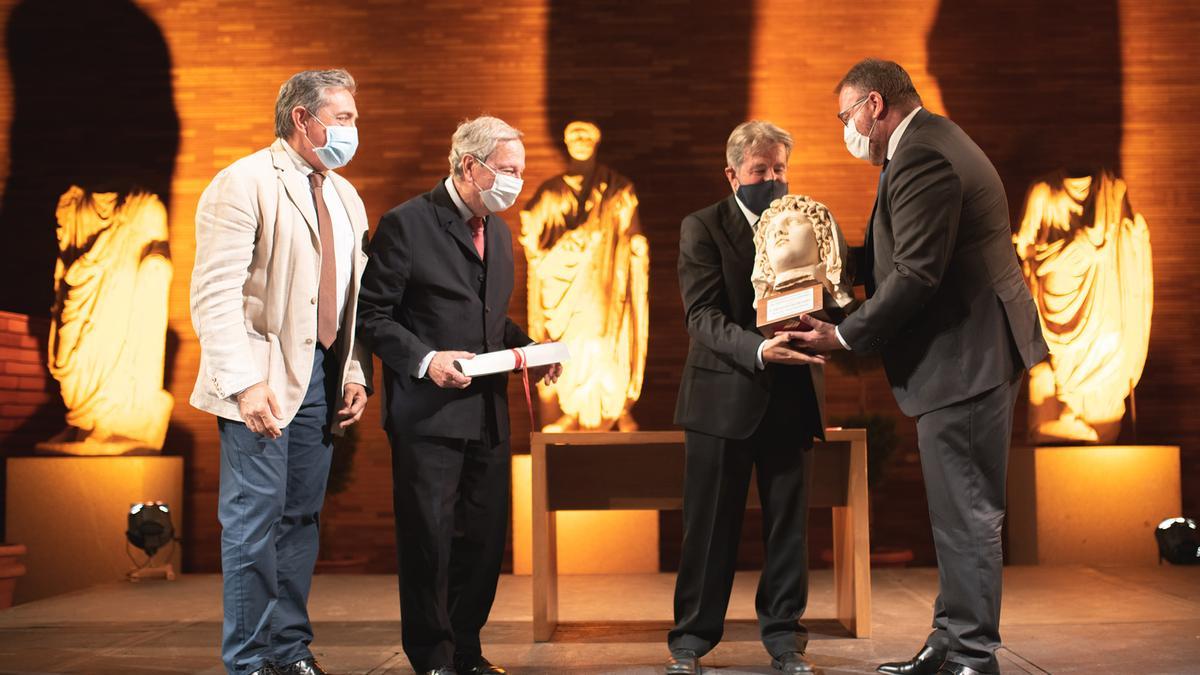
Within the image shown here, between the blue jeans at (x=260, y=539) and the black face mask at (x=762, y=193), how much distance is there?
4.13 feet

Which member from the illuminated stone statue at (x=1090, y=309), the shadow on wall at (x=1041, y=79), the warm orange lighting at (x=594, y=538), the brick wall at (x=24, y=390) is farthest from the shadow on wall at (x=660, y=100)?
the brick wall at (x=24, y=390)

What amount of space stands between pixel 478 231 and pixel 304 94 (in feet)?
1.94

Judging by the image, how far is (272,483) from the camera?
2.66 m

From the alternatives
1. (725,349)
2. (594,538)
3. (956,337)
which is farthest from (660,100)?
(956,337)

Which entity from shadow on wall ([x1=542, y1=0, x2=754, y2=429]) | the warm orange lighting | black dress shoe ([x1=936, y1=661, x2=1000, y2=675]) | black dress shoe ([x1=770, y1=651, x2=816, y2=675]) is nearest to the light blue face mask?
black dress shoe ([x1=770, y1=651, x2=816, y2=675])

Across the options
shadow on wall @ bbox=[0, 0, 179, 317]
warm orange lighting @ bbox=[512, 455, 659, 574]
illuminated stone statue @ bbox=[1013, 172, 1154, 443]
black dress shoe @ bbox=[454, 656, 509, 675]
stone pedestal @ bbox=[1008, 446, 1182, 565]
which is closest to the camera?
black dress shoe @ bbox=[454, 656, 509, 675]

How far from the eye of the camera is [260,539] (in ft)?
8.64

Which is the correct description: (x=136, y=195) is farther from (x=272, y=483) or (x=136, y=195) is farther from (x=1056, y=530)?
(x=1056, y=530)

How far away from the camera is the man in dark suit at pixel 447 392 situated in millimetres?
2932

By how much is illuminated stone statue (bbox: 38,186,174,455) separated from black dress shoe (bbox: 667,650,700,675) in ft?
14.0

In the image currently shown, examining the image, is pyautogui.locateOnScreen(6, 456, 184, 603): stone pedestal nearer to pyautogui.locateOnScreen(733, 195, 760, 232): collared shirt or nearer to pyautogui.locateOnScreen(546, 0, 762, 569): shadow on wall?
pyautogui.locateOnScreen(546, 0, 762, 569): shadow on wall

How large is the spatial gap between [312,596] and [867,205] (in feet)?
12.4

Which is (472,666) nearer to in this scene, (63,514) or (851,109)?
(851,109)

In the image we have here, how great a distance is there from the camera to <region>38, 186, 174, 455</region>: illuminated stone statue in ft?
20.6
